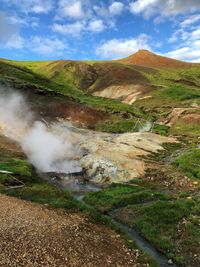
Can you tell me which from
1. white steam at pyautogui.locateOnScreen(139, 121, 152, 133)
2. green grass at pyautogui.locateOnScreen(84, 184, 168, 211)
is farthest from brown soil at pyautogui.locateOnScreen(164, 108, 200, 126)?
green grass at pyautogui.locateOnScreen(84, 184, 168, 211)

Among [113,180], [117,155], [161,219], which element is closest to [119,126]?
[117,155]

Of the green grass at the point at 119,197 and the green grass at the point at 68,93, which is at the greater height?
the green grass at the point at 68,93

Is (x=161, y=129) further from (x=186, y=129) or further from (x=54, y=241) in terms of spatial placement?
(x=54, y=241)

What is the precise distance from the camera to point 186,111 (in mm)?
100125

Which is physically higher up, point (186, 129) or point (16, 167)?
point (186, 129)

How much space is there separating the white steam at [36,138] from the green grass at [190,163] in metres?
14.4

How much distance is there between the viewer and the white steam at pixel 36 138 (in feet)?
200

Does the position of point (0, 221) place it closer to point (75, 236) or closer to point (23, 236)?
point (23, 236)

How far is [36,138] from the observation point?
72312 mm

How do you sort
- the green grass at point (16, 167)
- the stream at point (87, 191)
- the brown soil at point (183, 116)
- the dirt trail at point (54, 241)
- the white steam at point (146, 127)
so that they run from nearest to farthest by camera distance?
1. the dirt trail at point (54, 241)
2. the stream at point (87, 191)
3. the green grass at point (16, 167)
4. the white steam at point (146, 127)
5. the brown soil at point (183, 116)

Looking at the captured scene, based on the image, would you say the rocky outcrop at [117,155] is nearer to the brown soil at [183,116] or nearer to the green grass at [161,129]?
the green grass at [161,129]

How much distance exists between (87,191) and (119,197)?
6.00 metres

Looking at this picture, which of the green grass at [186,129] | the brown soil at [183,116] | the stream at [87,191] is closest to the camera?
the stream at [87,191]

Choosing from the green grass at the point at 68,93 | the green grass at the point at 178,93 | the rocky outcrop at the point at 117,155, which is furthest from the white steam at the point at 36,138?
the green grass at the point at 178,93
